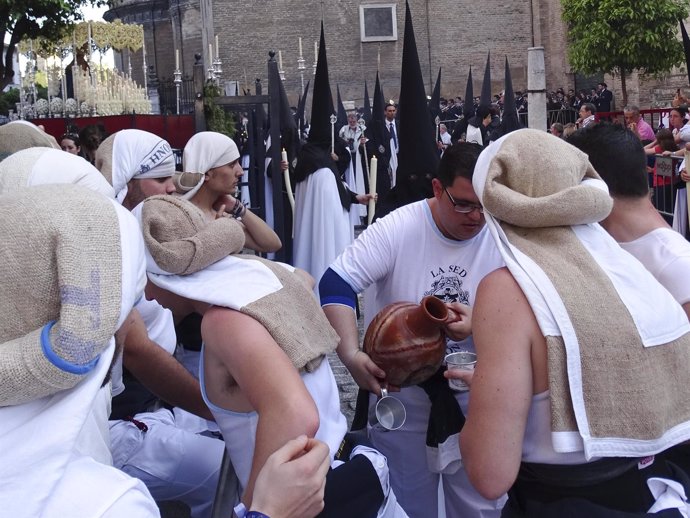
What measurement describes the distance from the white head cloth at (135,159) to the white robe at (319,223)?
428 centimetres

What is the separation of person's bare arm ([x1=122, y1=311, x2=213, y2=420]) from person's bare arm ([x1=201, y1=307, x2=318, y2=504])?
513mm

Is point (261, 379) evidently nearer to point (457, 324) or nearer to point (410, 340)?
point (410, 340)

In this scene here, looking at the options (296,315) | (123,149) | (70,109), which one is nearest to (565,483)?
(296,315)

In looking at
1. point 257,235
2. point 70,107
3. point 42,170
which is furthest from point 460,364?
point 70,107

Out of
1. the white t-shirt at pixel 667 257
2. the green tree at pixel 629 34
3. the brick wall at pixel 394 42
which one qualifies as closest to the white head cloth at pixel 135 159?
the white t-shirt at pixel 667 257

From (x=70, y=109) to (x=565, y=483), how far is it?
10257mm

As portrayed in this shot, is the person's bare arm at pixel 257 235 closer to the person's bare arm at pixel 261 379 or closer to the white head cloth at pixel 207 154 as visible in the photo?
the white head cloth at pixel 207 154

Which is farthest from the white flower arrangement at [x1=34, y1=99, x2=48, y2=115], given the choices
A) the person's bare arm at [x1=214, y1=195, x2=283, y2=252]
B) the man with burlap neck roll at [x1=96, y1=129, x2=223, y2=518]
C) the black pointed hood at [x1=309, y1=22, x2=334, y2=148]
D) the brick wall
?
the brick wall

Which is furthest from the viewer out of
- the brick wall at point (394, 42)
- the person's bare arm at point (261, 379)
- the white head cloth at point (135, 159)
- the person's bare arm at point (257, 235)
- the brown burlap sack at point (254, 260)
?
the brick wall at point (394, 42)

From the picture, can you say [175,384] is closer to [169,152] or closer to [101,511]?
[101,511]

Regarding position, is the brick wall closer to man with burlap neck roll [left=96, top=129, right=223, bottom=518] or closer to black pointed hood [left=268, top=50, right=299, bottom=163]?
black pointed hood [left=268, top=50, right=299, bottom=163]

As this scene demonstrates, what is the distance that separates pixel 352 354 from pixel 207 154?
Result: 214 centimetres

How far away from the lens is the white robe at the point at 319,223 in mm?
8609

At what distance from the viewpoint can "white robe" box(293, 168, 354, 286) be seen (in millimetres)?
8609
